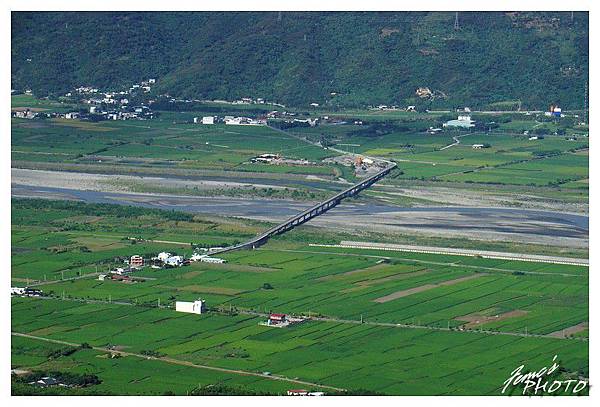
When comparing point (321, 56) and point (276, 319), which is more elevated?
point (321, 56)

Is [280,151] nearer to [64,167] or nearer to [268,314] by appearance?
[64,167]

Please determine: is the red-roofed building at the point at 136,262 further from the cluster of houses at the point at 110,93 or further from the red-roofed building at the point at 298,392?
the cluster of houses at the point at 110,93

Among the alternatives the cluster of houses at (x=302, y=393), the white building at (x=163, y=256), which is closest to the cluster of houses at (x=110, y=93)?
the white building at (x=163, y=256)

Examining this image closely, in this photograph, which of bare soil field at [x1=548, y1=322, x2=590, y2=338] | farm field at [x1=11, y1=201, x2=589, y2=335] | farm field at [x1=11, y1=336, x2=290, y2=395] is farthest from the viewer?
farm field at [x1=11, y1=201, x2=589, y2=335]

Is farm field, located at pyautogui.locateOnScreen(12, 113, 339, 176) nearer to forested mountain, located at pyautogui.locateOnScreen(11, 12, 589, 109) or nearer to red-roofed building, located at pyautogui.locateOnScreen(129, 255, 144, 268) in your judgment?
forested mountain, located at pyautogui.locateOnScreen(11, 12, 589, 109)

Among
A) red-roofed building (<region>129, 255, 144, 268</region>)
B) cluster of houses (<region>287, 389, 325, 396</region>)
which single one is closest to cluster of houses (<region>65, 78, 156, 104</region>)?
red-roofed building (<region>129, 255, 144, 268</region>)

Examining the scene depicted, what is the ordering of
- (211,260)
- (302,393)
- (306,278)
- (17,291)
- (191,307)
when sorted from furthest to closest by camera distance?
(211,260) → (306,278) → (17,291) → (191,307) → (302,393)

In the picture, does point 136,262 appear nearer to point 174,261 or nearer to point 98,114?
point 174,261

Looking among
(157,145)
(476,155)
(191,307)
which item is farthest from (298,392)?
(157,145)
